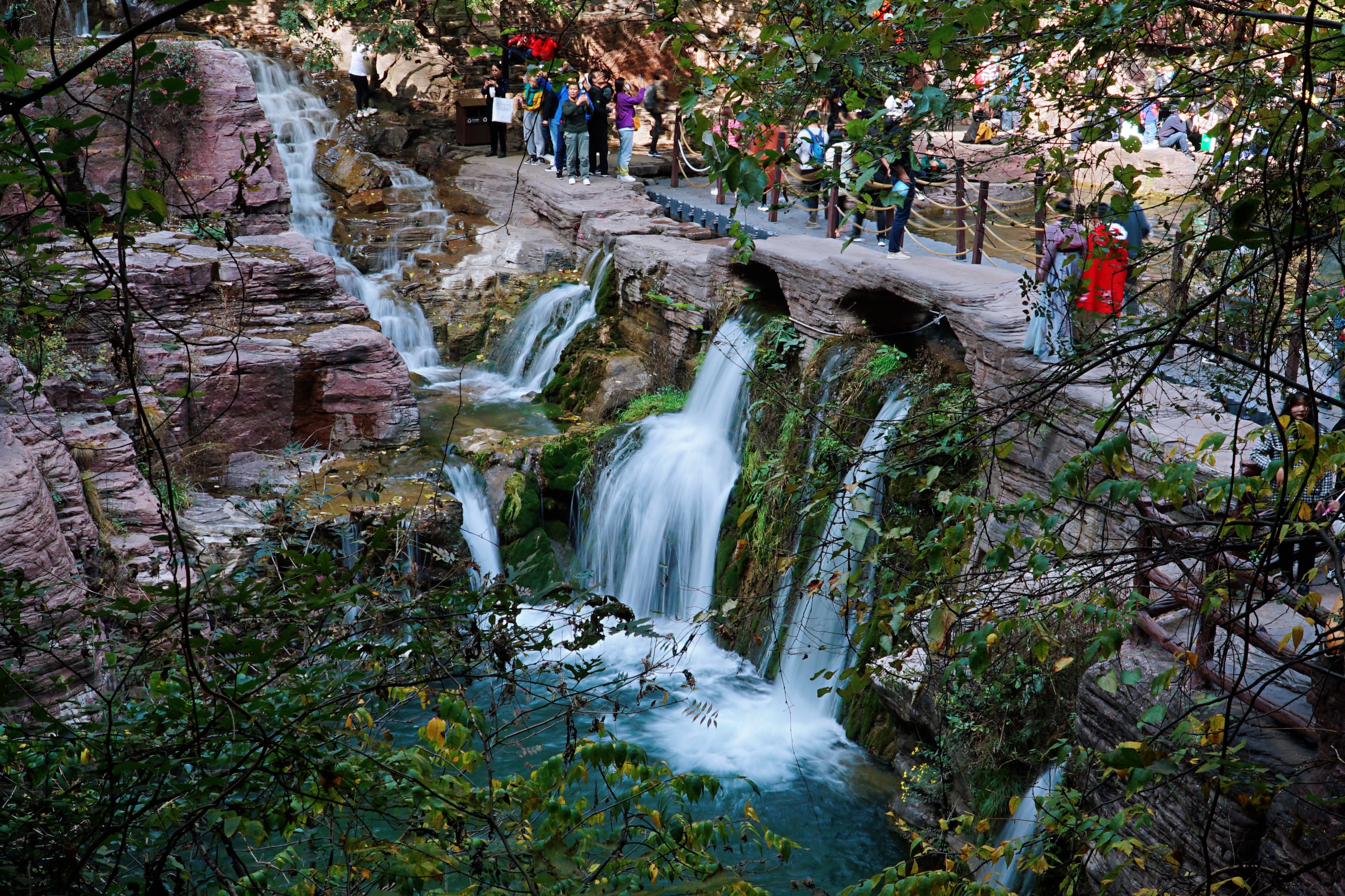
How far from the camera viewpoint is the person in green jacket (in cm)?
1514

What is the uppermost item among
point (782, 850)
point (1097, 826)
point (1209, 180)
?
point (1209, 180)

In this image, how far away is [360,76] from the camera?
17.8 metres

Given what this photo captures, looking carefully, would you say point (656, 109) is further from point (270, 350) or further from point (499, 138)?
point (270, 350)

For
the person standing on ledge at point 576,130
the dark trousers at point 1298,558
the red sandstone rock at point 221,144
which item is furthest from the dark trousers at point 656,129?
the dark trousers at point 1298,558

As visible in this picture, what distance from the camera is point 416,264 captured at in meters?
14.5

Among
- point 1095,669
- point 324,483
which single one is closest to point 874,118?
point 1095,669

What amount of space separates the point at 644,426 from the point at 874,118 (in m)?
7.90

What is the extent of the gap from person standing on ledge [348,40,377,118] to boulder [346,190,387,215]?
2386 millimetres

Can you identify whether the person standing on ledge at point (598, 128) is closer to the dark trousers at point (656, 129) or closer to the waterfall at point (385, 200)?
the dark trousers at point (656, 129)

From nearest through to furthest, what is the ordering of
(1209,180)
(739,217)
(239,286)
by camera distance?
(1209,180)
(239,286)
(739,217)

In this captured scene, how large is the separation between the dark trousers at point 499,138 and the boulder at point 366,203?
2808mm

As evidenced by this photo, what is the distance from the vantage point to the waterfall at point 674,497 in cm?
1007

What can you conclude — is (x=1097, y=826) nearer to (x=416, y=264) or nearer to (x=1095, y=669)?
(x=1095, y=669)

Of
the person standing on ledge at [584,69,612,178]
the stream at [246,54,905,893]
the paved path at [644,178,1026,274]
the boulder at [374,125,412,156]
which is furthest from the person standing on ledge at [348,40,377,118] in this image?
the paved path at [644,178,1026,274]
